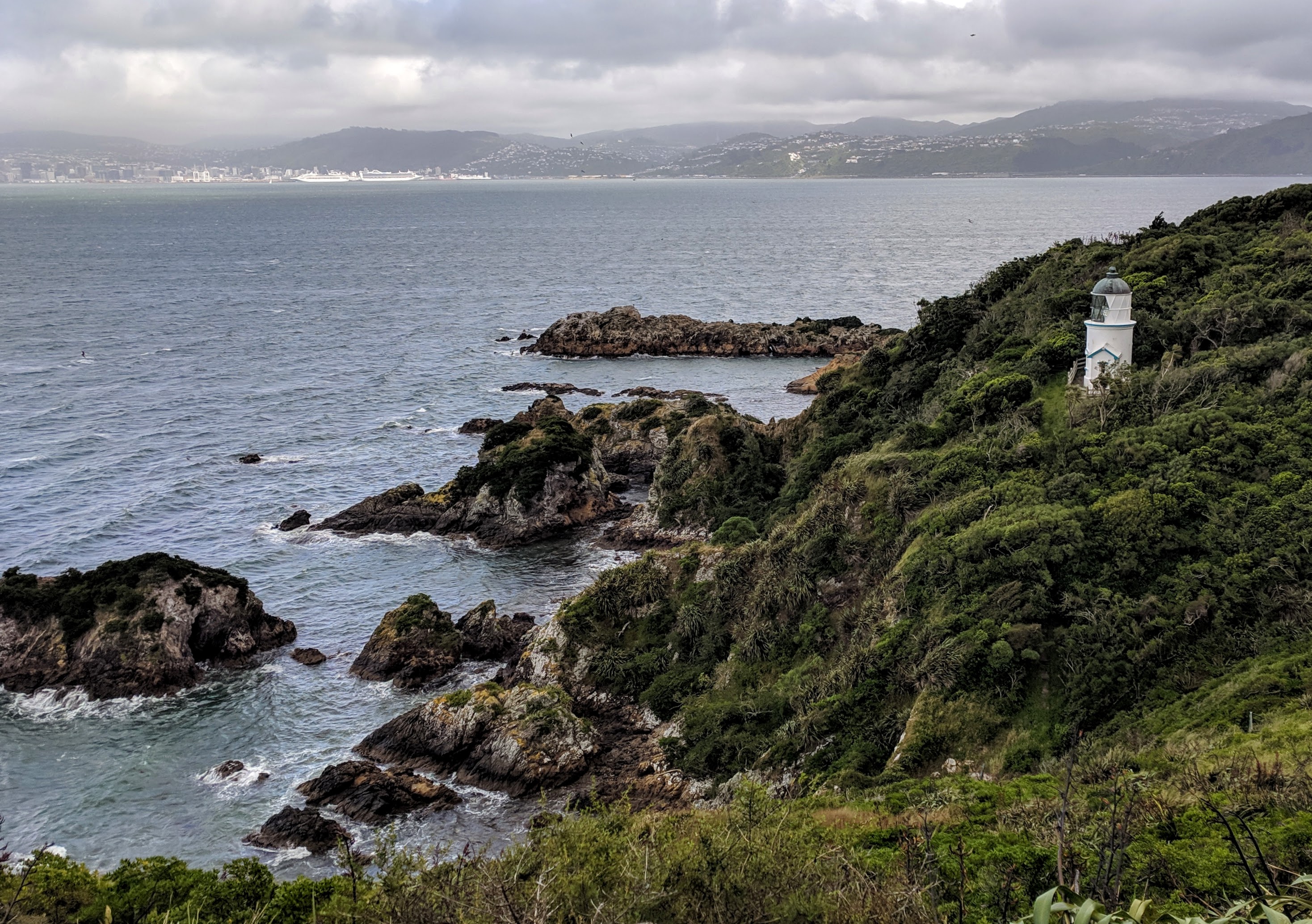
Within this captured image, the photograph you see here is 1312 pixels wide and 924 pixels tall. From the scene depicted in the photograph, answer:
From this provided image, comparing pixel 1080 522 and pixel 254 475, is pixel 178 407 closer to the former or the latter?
pixel 254 475

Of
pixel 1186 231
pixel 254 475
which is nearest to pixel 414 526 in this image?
pixel 254 475

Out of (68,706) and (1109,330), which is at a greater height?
(1109,330)

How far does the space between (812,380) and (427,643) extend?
4688 cm

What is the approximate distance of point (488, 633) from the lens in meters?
34.2

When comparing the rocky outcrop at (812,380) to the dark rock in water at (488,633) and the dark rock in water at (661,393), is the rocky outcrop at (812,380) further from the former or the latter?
the dark rock in water at (488,633)

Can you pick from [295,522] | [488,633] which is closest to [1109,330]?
[488,633]

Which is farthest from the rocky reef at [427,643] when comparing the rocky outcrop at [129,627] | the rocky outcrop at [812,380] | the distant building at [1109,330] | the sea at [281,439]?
the rocky outcrop at [812,380]

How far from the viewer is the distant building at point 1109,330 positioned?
27.9m

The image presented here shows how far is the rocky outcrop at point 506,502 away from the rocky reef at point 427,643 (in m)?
10.2

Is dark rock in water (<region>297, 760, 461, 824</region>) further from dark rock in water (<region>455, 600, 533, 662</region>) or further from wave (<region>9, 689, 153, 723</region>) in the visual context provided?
wave (<region>9, 689, 153, 723</region>)

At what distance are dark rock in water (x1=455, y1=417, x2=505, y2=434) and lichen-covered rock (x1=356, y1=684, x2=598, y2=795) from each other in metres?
34.5

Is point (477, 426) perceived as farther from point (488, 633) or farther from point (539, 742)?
point (539, 742)

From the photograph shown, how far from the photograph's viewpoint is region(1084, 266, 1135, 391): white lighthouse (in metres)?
27.9

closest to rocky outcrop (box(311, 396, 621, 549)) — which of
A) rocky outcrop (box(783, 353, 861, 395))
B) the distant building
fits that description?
rocky outcrop (box(783, 353, 861, 395))
